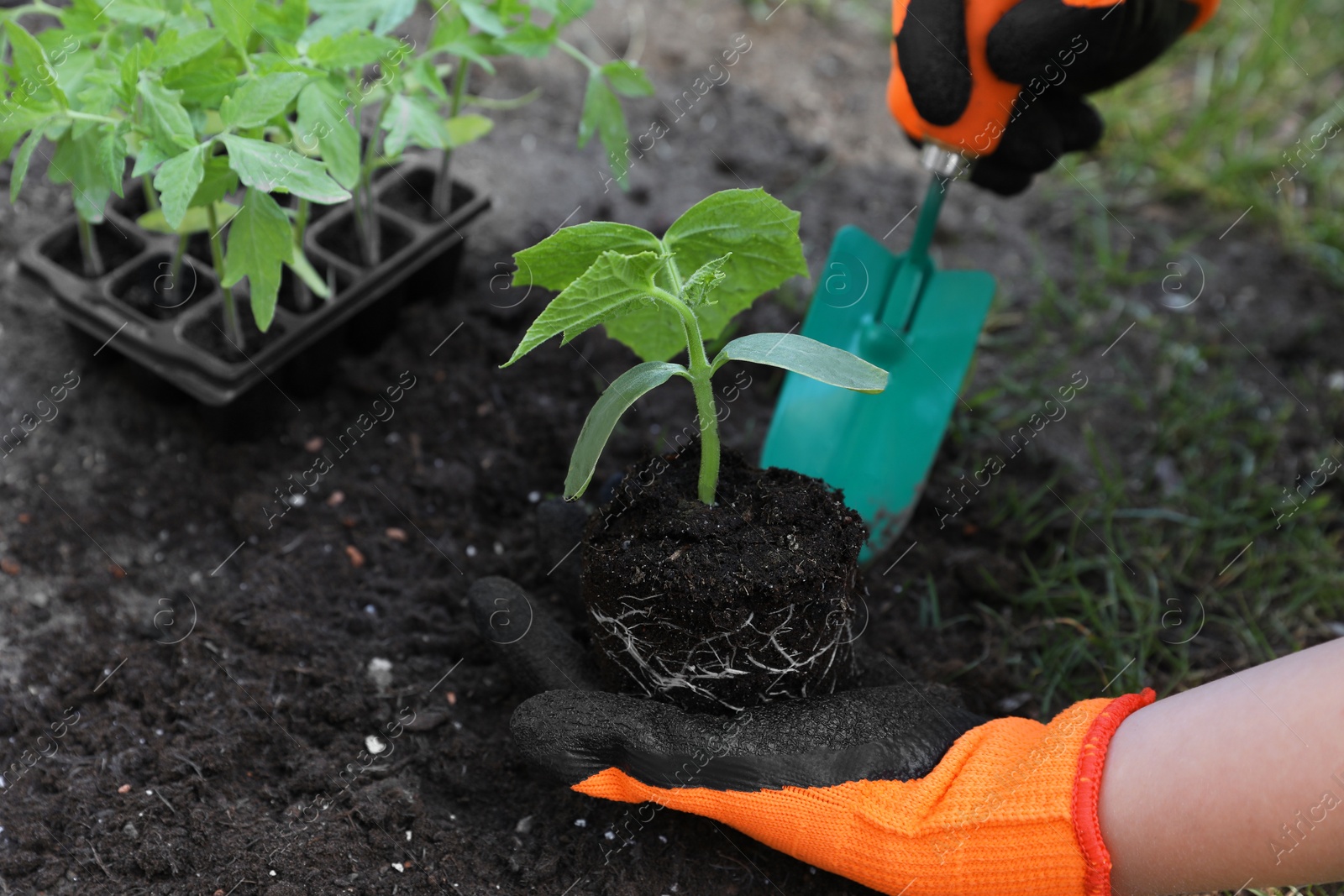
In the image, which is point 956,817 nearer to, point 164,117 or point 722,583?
point 722,583

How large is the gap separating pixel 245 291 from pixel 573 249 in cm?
77

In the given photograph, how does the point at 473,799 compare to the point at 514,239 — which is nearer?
the point at 473,799

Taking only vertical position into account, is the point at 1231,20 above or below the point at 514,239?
above

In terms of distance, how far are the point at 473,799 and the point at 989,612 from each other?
0.81m

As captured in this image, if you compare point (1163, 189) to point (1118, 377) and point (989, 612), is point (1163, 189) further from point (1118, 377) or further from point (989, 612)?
point (989, 612)

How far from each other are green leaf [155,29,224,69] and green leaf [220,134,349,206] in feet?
0.41

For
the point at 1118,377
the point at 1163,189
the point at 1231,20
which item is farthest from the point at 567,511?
the point at 1231,20

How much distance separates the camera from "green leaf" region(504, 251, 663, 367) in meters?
1.01

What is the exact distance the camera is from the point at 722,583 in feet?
3.71

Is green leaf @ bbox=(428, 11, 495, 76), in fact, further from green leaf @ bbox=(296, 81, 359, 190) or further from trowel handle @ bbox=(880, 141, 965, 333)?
trowel handle @ bbox=(880, 141, 965, 333)

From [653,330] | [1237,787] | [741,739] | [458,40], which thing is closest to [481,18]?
[458,40]

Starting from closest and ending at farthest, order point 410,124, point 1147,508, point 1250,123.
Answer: point 410,124 < point 1147,508 < point 1250,123

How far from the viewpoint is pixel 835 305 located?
1.68 meters

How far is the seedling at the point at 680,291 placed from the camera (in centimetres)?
105
